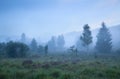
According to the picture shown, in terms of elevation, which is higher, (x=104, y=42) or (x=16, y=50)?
(x=104, y=42)

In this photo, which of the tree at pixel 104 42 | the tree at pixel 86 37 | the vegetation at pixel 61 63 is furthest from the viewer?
the tree at pixel 104 42

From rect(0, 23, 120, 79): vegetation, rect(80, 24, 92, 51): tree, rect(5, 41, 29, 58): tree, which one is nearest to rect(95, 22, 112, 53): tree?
rect(0, 23, 120, 79): vegetation

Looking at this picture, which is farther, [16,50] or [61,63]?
[16,50]

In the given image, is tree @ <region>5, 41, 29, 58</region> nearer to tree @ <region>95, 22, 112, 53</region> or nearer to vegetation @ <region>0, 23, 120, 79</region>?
vegetation @ <region>0, 23, 120, 79</region>

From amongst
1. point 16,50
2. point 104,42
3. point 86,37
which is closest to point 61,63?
point 16,50

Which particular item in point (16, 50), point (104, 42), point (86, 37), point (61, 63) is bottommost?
point (61, 63)

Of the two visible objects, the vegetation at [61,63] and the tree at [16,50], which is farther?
the tree at [16,50]

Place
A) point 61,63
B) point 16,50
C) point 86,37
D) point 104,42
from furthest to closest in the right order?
point 104,42, point 86,37, point 16,50, point 61,63

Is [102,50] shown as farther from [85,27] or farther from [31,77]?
[31,77]

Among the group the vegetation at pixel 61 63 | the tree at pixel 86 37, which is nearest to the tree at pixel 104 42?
the vegetation at pixel 61 63

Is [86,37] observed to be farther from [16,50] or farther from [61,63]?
[61,63]

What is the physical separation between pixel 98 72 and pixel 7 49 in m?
36.8

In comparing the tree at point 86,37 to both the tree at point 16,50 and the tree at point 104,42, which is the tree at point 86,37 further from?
the tree at point 16,50

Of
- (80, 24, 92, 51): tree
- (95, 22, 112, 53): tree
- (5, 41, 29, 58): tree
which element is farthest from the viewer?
(95, 22, 112, 53): tree
